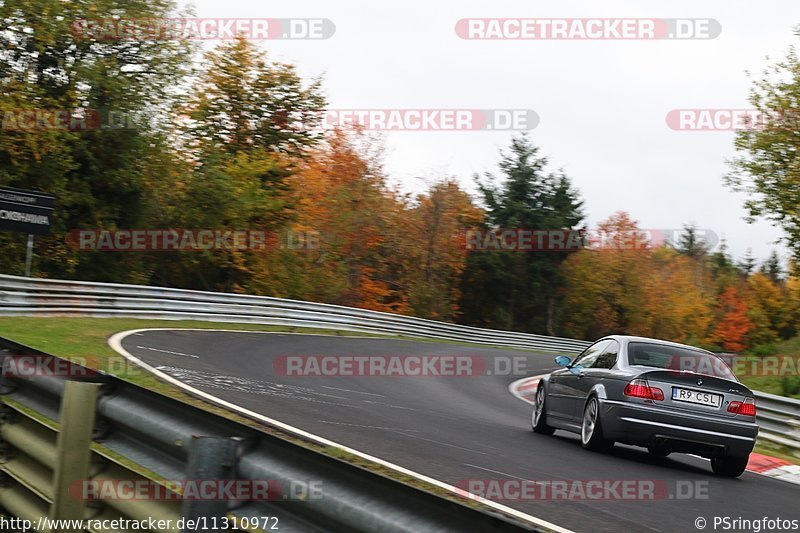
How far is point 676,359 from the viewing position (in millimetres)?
11141

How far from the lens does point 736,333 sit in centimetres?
8550

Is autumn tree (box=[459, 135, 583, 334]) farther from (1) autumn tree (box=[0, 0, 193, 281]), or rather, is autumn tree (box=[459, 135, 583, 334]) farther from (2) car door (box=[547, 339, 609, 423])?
(2) car door (box=[547, 339, 609, 423])

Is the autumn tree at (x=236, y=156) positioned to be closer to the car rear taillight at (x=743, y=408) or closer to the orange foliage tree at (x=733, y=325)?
the car rear taillight at (x=743, y=408)

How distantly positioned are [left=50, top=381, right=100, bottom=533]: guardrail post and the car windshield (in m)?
8.08

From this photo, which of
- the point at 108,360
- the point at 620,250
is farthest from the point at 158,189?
the point at 620,250

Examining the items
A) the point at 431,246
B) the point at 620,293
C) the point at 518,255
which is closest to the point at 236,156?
the point at 431,246

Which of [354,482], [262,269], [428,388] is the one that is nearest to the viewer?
[354,482]

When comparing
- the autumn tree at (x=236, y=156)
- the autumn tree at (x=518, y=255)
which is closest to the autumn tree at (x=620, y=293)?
the autumn tree at (x=518, y=255)

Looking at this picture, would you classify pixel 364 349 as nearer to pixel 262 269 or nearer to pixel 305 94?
pixel 262 269

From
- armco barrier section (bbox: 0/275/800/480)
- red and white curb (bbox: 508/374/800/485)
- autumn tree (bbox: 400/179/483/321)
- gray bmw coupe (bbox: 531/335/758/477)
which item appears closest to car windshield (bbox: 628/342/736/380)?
gray bmw coupe (bbox: 531/335/758/477)

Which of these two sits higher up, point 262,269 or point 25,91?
point 25,91

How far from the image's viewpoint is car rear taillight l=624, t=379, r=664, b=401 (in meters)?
10.6

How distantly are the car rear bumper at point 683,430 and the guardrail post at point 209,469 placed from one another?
26.7 ft

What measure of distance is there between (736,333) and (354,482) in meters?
87.9
